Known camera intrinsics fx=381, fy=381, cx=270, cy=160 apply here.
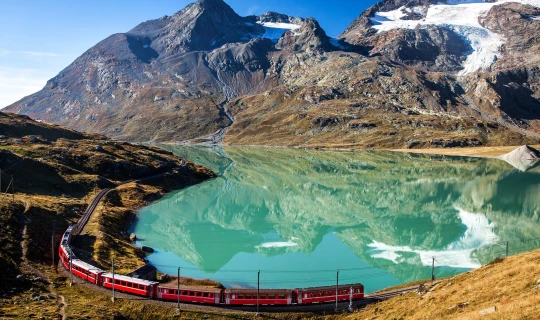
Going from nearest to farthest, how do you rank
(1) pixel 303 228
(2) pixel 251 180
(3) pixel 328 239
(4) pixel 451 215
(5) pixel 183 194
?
1. (3) pixel 328 239
2. (1) pixel 303 228
3. (4) pixel 451 215
4. (5) pixel 183 194
5. (2) pixel 251 180

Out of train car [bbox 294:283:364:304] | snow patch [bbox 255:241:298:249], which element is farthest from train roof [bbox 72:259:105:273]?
snow patch [bbox 255:241:298:249]

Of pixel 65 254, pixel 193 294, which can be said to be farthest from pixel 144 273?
pixel 65 254

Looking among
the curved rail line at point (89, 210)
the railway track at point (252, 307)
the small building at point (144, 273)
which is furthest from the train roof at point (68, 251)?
the curved rail line at point (89, 210)

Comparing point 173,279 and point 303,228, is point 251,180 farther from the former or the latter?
point 173,279

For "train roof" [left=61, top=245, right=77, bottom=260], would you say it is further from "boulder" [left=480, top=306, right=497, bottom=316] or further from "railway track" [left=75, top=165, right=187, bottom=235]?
"boulder" [left=480, top=306, right=497, bottom=316]

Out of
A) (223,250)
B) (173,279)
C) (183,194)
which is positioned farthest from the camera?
(183,194)

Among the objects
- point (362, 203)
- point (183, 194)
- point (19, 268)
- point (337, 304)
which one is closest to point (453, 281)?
point (337, 304)
